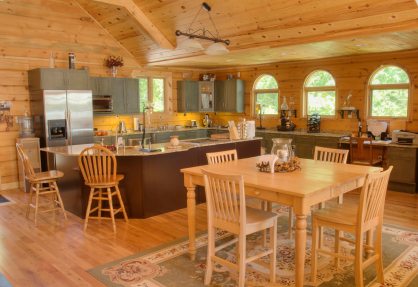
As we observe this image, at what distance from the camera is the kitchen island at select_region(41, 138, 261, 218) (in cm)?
448

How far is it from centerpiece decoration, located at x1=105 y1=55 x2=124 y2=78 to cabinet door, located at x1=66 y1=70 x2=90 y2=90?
0.80 metres

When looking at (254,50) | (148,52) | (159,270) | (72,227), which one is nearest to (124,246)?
(159,270)

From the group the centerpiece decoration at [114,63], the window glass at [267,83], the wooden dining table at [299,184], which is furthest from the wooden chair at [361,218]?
the centerpiece decoration at [114,63]

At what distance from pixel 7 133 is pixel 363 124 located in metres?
6.47

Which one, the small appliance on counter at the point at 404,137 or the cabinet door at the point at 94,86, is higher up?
the cabinet door at the point at 94,86

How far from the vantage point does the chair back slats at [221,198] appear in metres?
2.64

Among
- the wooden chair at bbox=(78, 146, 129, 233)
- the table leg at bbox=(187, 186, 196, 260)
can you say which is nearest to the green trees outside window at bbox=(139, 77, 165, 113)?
the wooden chair at bbox=(78, 146, 129, 233)

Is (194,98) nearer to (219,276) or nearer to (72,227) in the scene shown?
(72,227)

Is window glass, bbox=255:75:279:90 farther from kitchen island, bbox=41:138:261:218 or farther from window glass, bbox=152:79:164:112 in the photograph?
kitchen island, bbox=41:138:261:218

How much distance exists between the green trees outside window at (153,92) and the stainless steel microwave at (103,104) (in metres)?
1.12

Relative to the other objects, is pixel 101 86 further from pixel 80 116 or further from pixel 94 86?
pixel 80 116

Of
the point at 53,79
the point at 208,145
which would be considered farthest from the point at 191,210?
the point at 53,79

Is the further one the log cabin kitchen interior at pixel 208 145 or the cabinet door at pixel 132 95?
the cabinet door at pixel 132 95

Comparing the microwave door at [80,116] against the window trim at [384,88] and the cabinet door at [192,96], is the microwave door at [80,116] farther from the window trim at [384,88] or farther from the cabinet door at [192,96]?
the window trim at [384,88]
